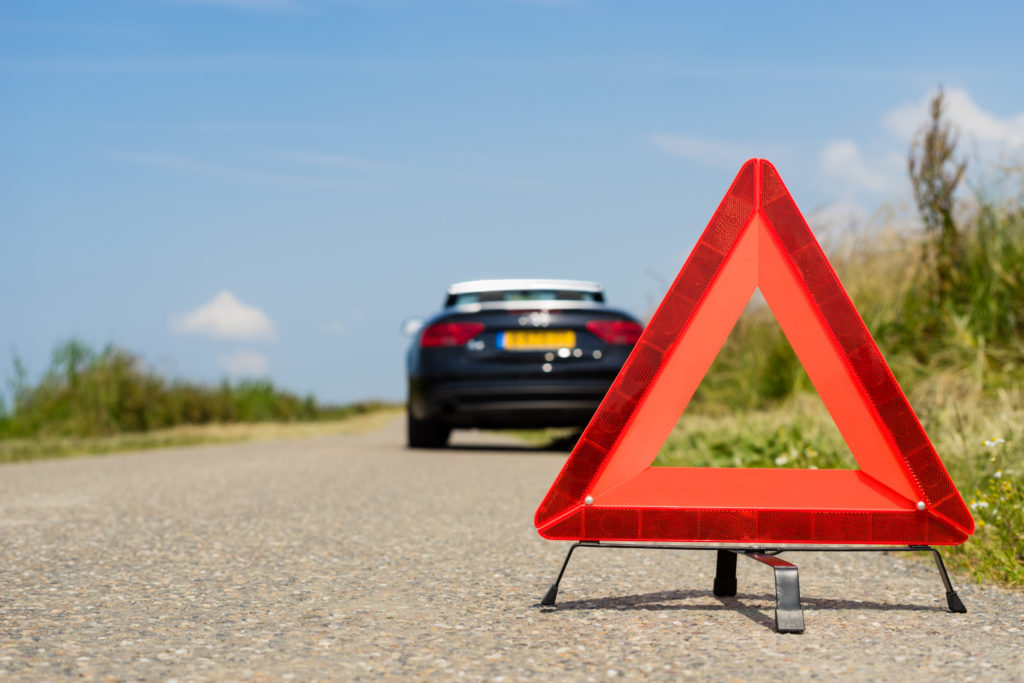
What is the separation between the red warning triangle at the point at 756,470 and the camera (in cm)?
313

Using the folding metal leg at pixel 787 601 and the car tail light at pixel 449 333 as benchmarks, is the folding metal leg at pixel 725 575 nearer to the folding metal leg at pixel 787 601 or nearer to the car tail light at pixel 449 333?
the folding metal leg at pixel 787 601

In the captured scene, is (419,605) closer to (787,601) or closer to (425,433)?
(787,601)

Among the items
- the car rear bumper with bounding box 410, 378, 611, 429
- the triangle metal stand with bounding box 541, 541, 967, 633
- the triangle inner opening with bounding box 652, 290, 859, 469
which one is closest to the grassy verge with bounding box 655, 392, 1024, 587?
the triangle inner opening with bounding box 652, 290, 859, 469

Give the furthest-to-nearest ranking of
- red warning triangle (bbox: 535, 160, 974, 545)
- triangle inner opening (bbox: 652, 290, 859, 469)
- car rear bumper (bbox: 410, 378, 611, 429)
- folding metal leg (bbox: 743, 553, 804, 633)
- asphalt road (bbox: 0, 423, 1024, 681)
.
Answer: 1. car rear bumper (bbox: 410, 378, 611, 429)
2. triangle inner opening (bbox: 652, 290, 859, 469)
3. red warning triangle (bbox: 535, 160, 974, 545)
4. folding metal leg (bbox: 743, 553, 804, 633)
5. asphalt road (bbox: 0, 423, 1024, 681)

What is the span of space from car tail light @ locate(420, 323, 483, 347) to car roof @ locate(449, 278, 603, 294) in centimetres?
79

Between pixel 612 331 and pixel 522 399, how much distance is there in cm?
103

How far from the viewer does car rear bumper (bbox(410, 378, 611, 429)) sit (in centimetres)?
952

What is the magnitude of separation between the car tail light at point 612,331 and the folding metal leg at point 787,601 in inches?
253

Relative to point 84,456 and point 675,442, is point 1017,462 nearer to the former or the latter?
point 675,442

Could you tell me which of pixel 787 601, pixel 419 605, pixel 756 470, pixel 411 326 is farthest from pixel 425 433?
pixel 787 601

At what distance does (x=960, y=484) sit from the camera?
198 inches

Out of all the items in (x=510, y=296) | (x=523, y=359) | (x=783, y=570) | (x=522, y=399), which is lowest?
(x=783, y=570)

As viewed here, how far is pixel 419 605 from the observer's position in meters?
3.44

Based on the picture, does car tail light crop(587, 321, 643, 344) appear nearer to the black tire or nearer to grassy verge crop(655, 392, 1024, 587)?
grassy verge crop(655, 392, 1024, 587)
